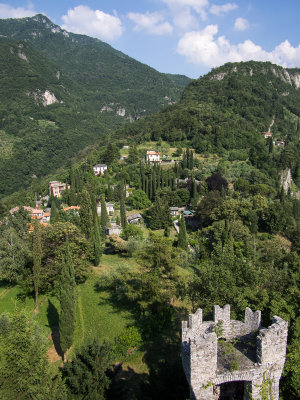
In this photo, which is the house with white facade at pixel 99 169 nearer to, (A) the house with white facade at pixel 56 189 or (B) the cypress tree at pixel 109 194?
(A) the house with white facade at pixel 56 189

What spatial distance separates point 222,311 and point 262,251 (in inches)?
1252

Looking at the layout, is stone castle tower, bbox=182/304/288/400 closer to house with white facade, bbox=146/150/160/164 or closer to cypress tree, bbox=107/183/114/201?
cypress tree, bbox=107/183/114/201

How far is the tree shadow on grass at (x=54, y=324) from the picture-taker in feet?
74.2

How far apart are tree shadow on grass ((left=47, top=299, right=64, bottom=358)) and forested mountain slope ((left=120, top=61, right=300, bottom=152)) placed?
7385 centimetres

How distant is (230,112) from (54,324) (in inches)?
4430

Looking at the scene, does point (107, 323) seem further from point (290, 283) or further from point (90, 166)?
point (90, 166)

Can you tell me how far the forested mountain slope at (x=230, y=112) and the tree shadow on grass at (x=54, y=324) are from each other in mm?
73854

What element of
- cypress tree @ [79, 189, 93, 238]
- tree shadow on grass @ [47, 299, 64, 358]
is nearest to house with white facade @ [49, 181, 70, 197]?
cypress tree @ [79, 189, 93, 238]

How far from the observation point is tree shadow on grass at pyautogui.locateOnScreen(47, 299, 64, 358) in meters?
22.6

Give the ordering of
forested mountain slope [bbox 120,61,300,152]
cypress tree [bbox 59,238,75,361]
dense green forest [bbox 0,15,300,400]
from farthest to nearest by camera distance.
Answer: forested mountain slope [bbox 120,61,300,152]
cypress tree [bbox 59,238,75,361]
dense green forest [bbox 0,15,300,400]

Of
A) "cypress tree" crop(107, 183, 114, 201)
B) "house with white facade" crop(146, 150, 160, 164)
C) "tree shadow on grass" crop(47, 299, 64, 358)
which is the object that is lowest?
"tree shadow on grass" crop(47, 299, 64, 358)

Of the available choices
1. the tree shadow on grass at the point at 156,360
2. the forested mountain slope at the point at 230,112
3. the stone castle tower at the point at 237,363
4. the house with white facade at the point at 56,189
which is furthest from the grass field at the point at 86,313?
the forested mountain slope at the point at 230,112

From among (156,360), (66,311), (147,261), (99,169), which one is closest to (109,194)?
(99,169)

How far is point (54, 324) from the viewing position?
25.3m
